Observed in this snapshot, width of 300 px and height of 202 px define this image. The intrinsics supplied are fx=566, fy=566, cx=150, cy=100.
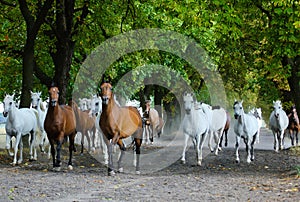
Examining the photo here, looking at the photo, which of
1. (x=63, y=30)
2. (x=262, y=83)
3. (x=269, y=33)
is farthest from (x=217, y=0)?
(x=262, y=83)

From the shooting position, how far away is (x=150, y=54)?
30875mm

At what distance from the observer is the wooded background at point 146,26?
17.7 m

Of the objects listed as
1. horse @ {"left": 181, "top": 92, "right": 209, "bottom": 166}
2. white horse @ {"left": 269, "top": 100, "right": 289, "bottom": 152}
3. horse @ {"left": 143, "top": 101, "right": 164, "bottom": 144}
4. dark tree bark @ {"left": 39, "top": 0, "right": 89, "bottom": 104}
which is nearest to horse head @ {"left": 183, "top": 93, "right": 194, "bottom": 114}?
horse @ {"left": 181, "top": 92, "right": 209, "bottom": 166}

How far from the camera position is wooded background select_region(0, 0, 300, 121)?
1770cm

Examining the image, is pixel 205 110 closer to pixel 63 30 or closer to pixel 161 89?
pixel 63 30

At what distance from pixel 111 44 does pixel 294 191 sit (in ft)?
62.7

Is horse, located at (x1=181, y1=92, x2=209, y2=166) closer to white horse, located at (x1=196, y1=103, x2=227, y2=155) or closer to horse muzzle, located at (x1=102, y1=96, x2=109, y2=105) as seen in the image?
white horse, located at (x1=196, y1=103, x2=227, y2=155)

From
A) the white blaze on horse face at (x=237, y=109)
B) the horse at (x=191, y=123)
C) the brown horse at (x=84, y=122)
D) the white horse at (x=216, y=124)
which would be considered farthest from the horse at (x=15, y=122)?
the white horse at (x=216, y=124)

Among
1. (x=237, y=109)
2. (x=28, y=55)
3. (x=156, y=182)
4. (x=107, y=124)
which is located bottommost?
(x=156, y=182)

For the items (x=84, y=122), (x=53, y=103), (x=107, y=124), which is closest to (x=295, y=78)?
(x=84, y=122)

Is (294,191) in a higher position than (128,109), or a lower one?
lower

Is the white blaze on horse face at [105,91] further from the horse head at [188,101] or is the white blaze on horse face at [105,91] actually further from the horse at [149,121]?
the horse at [149,121]

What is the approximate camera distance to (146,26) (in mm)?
26750

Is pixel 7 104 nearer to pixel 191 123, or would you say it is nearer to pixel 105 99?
pixel 105 99
